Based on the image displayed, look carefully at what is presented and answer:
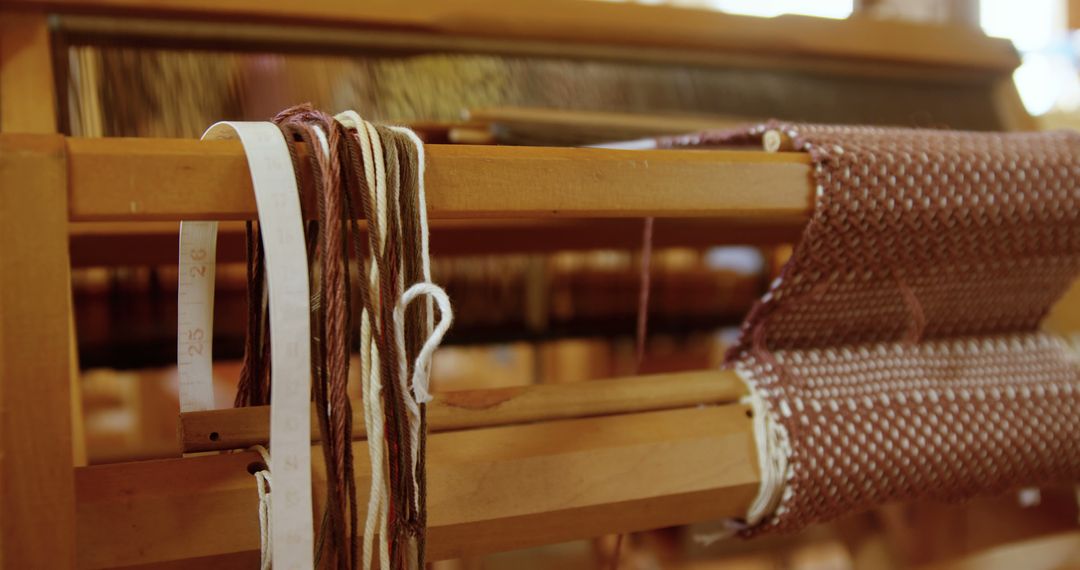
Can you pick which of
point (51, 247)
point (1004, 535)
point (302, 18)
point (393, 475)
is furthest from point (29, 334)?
point (1004, 535)

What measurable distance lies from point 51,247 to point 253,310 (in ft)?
0.41

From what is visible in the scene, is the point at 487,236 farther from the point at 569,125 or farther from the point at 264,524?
the point at 264,524

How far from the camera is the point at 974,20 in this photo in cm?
121

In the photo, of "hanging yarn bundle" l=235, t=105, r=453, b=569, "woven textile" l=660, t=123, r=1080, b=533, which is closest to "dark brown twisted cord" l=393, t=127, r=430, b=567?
"hanging yarn bundle" l=235, t=105, r=453, b=569

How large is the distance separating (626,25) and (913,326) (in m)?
0.51

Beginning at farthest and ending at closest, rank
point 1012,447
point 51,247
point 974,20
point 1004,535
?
point 974,20 → point 1004,535 → point 1012,447 → point 51,247

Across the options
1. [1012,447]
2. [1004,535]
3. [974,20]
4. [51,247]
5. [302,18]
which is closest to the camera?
[51,247]

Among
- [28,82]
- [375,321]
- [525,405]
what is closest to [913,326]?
[525,405]

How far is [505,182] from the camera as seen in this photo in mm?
400

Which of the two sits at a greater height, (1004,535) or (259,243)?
(259,243)

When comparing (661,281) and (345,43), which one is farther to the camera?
(661,281)

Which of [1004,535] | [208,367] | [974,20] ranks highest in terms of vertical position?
[974,20]

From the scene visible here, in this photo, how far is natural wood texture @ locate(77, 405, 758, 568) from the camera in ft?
1.26

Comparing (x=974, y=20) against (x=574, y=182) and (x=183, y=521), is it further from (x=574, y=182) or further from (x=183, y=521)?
(x=183, y=521)
